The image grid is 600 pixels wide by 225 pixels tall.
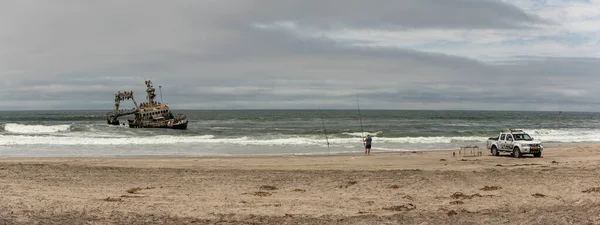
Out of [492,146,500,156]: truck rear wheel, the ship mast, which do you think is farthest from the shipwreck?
[492,146,500,156]: truck rear wheel

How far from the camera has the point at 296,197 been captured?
12.3 meters

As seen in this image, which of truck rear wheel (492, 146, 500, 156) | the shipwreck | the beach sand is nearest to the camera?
the beach sand

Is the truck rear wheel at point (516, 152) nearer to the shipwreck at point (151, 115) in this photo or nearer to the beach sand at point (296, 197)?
the beach sand at point (296, 197)

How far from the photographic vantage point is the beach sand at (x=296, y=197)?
9.70m

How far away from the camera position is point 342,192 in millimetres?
12953

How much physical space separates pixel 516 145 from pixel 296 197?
18490 millimetres

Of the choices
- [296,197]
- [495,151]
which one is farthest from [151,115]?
[296,197]

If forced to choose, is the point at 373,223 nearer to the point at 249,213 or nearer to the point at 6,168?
the point at 249,213

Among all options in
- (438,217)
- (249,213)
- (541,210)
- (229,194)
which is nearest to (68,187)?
(229,194)

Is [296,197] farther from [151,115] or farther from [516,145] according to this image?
[151,115]

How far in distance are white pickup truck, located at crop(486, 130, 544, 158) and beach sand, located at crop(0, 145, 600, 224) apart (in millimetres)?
8769

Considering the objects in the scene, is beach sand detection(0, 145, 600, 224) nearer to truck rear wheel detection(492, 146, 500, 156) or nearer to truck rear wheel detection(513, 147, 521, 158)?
truck rear wheel detection(513, 147, 521, 158)

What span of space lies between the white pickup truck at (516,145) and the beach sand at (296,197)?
8769 mm

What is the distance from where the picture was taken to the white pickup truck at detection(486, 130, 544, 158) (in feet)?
86.2
